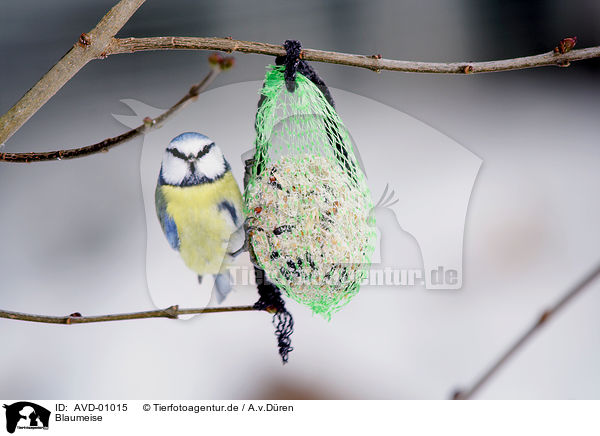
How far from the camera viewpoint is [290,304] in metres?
1.71

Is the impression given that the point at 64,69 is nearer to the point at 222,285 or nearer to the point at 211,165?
the point at 211,165

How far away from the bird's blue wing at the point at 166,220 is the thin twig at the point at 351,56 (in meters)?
0.27

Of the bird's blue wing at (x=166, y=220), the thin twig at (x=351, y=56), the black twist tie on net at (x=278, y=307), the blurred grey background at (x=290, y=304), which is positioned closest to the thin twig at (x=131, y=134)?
the thin twig at (x=351, y=56)

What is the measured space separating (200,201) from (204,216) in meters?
0.03

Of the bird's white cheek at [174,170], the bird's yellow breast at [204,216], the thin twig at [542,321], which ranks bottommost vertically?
the thin twig at [542,321]

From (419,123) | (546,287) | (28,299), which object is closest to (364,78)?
(419,123)

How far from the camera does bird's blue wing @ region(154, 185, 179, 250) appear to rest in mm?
918

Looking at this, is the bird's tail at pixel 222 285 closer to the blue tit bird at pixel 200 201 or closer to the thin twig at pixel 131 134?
the blue tit bird at pixel 200 201

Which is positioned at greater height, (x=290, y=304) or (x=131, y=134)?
(x=290, y=304)

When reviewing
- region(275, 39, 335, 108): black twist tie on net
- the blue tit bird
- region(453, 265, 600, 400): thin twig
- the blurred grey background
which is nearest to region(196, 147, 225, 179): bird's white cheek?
the blue tit bird

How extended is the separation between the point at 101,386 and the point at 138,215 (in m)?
0.55

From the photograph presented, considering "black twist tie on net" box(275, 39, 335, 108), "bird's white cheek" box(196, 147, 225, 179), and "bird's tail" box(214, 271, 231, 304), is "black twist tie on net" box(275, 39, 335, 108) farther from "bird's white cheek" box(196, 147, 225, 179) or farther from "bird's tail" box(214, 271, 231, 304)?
"bird's tail" box(214, 271, 231, 304)

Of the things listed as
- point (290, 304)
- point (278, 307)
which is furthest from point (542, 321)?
point (290, 304)

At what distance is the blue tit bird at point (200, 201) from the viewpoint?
0.89 m
